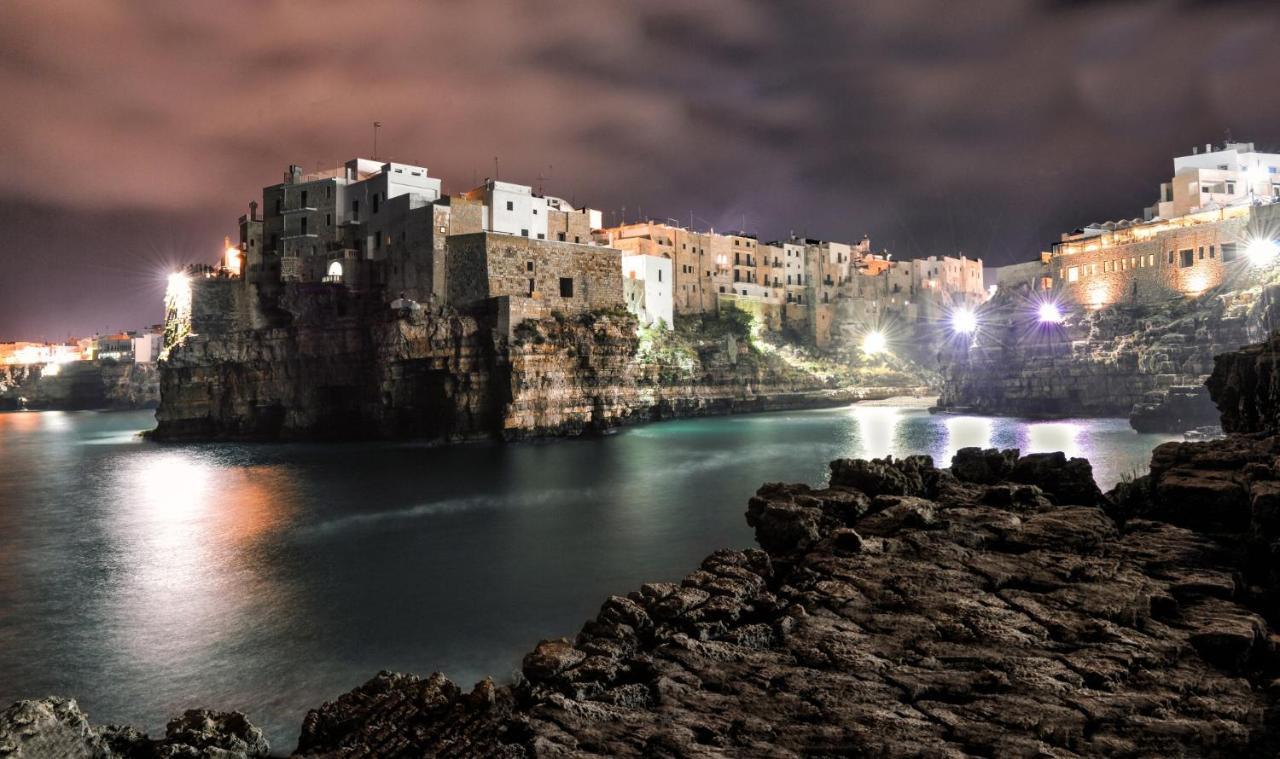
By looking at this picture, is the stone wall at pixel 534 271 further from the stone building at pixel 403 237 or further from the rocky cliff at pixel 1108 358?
the rocky cliff at pixel 1108 358

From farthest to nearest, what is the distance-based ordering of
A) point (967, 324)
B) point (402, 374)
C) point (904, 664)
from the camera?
1. point (967, 324)
2. point (402, 374)
3. point (904, 664)

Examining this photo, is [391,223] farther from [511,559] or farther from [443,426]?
[511,559]

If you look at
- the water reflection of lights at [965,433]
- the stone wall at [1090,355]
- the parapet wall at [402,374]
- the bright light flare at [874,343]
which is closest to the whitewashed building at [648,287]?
the parapet wall at [402,374]

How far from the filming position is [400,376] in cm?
4572

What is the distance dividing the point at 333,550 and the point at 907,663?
17.7 m

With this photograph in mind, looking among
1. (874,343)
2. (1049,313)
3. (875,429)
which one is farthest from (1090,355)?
(874,343)

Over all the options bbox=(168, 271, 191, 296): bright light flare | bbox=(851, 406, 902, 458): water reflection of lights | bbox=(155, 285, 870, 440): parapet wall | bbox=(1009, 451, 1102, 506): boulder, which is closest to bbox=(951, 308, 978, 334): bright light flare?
bbox=(851, 406, 902, 458): water reflection of lights

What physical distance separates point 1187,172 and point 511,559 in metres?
59.0

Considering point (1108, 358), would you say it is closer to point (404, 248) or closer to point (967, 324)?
point (967, 324)

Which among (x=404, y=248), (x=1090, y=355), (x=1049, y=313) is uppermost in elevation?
(x=404, y=248)

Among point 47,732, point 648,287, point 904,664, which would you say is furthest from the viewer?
point 648,287

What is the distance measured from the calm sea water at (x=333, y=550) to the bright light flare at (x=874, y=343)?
3515cm

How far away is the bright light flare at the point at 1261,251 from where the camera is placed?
43.1 m

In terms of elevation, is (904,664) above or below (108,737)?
above
